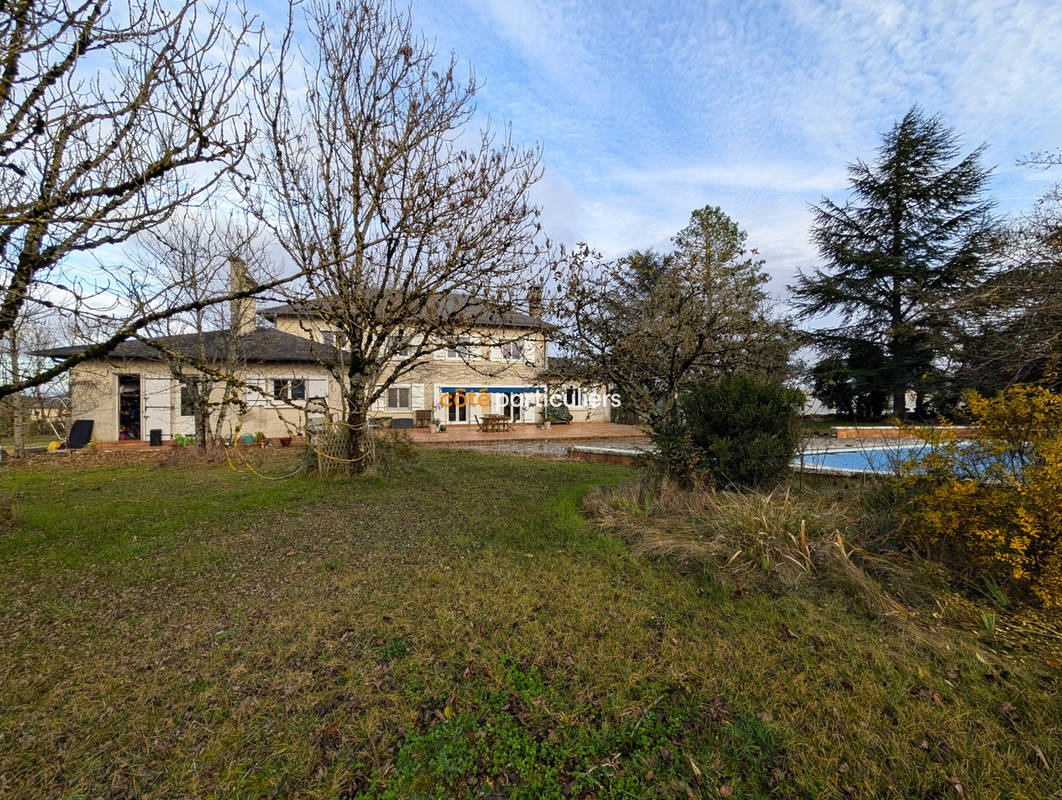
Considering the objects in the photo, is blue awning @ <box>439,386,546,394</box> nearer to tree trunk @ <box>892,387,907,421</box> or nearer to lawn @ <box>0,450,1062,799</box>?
tree trunk @ <box>892,387,907,421</box>

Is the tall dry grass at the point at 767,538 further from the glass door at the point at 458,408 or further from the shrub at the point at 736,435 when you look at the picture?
the glass door at the point at 458,408

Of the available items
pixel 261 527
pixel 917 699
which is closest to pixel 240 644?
pixel 261 527

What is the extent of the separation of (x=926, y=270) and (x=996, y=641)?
81.9 ft

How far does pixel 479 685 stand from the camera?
104 inches

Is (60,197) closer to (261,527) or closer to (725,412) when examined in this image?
(261,527)

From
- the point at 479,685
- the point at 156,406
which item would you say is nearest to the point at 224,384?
the point at 156,406

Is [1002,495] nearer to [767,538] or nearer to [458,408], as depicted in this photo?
[767,538]

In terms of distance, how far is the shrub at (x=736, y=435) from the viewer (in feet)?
19.6

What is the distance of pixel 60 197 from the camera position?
3232mm

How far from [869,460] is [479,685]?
5.30 meters

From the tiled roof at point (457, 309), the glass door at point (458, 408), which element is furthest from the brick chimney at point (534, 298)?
the glass door at point (458, 408)

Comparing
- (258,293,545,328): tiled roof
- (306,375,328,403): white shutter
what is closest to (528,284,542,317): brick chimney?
(258,293,545,328): tiled roof

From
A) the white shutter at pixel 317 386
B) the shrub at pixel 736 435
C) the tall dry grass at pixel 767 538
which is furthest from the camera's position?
the white shutter at pixel 317 386

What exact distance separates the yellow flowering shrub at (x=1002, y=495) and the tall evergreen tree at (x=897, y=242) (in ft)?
67.5
